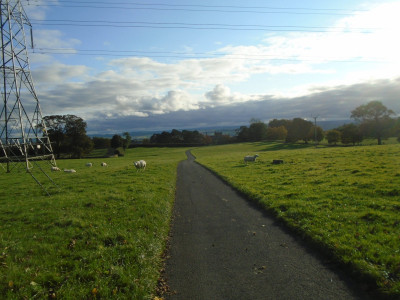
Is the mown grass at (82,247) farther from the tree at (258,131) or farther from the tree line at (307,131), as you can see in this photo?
the tree at (258,131)

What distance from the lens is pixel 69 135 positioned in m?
91.6

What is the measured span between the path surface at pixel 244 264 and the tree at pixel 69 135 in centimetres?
9132

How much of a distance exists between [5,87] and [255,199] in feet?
77.1

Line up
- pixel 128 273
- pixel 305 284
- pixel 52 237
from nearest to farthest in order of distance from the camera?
pixel 305 284 → pixel 128 273 → pixel 52 237

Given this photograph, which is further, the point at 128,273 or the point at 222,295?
the point at 128,273

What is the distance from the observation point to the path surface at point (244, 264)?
231 inches

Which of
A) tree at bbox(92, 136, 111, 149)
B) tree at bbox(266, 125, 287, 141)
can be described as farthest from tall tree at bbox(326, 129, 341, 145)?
tree at bbox(92, 136, 111, 149)

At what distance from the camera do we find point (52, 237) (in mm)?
8859

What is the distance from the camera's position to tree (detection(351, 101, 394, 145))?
7886 cm

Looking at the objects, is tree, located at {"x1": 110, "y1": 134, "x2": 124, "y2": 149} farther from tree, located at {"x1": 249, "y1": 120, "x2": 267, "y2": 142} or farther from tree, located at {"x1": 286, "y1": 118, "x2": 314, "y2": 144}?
tree, located at {"x1": 286, "y1": 118, "x2": 314, "y2": 144}

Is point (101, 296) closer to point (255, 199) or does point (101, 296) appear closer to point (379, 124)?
point (255, 199)

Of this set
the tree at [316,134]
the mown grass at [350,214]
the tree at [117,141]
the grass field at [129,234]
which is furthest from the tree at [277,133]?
the grass field at [129,234]

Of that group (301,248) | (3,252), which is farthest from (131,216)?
(301,248)

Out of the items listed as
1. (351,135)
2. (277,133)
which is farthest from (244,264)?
(277,133)
